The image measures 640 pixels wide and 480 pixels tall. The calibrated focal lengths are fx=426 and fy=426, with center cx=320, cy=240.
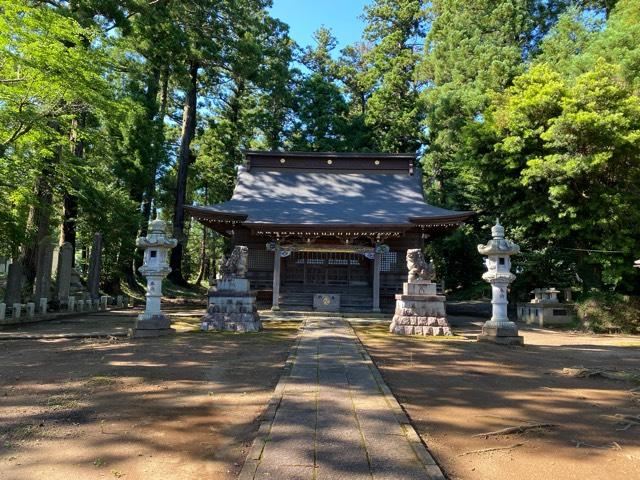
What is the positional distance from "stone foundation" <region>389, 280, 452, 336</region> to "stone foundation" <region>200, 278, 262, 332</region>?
11.6 ft

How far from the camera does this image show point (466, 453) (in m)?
3.35

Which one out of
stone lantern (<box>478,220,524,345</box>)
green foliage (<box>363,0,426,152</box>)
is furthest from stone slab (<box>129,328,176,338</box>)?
green foliage (<box>363,0,426,152</box>)

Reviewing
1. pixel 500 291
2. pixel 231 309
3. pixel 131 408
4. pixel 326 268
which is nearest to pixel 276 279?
pixel 326 268

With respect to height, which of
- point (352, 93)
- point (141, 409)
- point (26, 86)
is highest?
point (352, 93)

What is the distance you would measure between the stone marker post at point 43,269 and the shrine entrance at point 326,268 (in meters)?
7.99

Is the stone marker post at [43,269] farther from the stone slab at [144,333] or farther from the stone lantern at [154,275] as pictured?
the stone slab at [144,333]

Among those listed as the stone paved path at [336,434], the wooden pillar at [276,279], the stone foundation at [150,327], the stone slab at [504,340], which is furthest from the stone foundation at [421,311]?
the wooden pillar at [276,279]

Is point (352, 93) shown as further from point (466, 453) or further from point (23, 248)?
point (466, 453)

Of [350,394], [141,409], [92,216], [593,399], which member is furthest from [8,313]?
[593,399]

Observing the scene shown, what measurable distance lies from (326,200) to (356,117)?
12.9 metres

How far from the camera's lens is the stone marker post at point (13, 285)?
11422 mm

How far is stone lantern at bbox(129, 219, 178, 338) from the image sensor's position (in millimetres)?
9077

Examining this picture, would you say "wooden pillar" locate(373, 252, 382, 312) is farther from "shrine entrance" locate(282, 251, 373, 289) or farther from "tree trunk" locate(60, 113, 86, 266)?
"tree trunk" locate(60, 113, 86, 266)

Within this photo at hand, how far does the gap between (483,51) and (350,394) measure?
22.6 m
